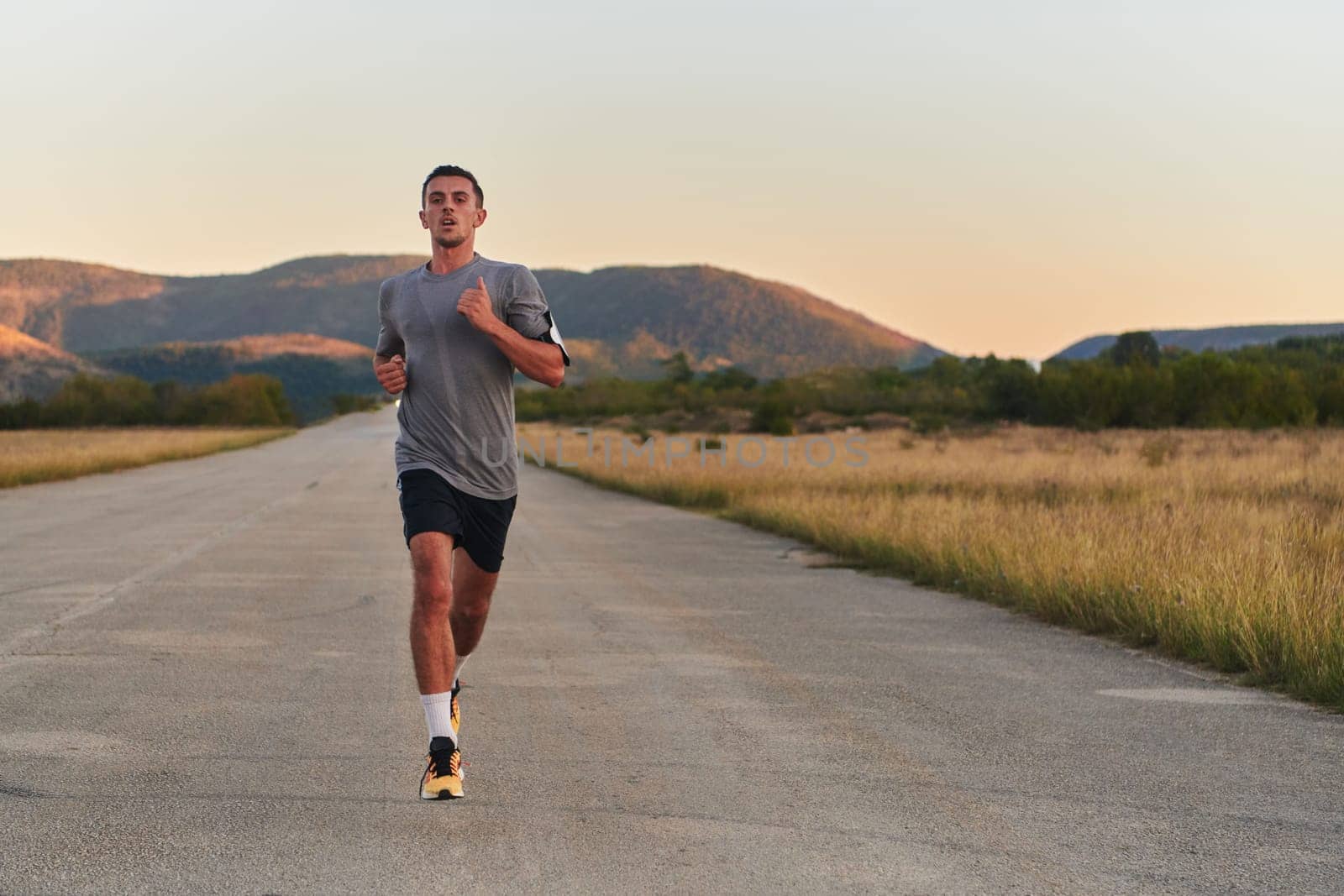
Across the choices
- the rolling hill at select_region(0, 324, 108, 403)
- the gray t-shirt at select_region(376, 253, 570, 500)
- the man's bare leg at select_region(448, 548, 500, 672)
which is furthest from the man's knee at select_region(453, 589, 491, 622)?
the rolling hill at select_region(0, 324, 108, 403)

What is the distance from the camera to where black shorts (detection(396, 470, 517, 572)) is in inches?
223

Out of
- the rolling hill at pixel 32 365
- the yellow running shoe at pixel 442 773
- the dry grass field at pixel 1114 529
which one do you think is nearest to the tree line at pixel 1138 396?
the dry grass field at pixel 1114 529

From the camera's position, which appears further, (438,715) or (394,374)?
(394,374)

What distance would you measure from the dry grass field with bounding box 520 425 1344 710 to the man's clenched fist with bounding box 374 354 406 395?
4979 millimetres

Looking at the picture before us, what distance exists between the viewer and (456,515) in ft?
18.8

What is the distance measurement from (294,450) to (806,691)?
180 ft

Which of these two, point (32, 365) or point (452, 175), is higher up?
point (32, 365)

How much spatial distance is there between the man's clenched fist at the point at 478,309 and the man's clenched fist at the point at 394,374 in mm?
382

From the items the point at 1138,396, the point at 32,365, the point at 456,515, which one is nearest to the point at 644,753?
the point at 456,515

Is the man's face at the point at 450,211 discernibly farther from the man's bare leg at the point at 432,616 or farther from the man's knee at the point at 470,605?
the man's knee at the point at 470,605

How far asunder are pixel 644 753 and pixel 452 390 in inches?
70.4

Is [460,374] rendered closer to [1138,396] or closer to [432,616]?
[432,616]

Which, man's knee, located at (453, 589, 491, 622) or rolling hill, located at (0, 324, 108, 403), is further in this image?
rolling hill, located at (0, 324, 108, 403)

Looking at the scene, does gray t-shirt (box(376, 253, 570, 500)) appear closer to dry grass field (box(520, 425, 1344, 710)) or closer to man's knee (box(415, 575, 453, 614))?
man's knee (box(415, 575, 453, 614))
